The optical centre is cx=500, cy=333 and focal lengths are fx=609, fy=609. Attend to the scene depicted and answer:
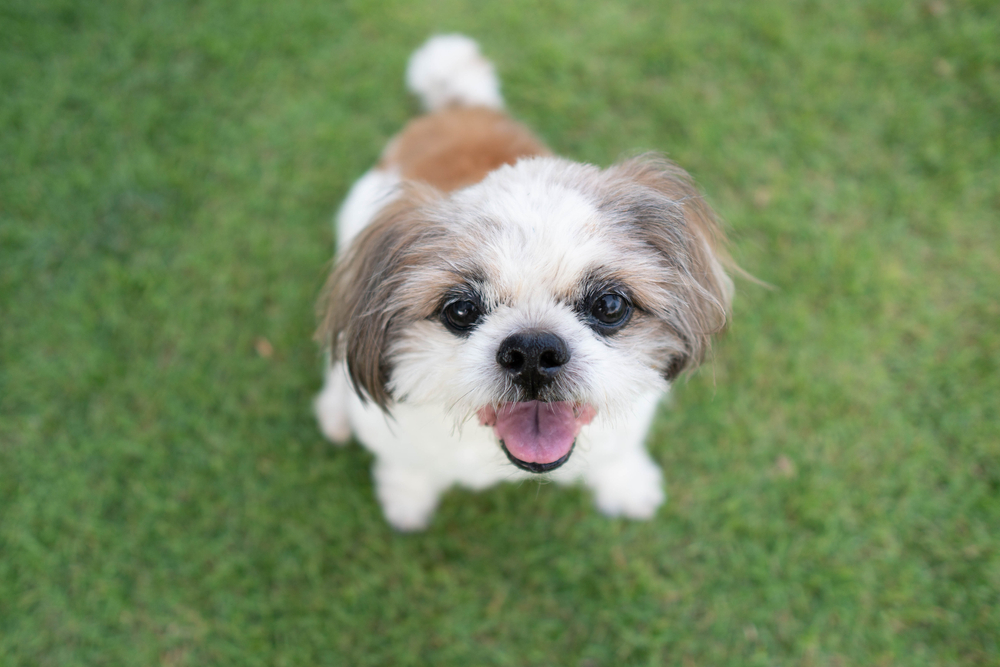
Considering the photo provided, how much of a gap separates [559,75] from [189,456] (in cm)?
274

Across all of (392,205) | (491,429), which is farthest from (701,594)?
(392,205)

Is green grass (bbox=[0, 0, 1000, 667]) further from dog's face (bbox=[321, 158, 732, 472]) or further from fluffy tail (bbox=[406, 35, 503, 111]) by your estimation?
dog's face (bbox=[321, 158, 732, 472])

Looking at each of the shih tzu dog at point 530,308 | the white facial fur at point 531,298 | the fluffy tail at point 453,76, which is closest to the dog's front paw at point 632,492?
the shih tzu dog at point 530,308

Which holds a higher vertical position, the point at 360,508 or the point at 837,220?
the point at 837,220

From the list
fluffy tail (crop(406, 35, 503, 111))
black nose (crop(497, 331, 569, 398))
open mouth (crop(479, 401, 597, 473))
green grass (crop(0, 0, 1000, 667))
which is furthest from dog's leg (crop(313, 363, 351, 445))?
fluffy tail (crop(406, 35, 503, 111))

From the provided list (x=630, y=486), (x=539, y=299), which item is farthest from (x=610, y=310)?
(x=630, y=486)

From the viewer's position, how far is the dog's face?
151 cm

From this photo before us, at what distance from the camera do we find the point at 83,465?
2711mm

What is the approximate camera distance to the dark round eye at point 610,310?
160cm

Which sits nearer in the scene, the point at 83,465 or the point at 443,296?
the point at 443,296

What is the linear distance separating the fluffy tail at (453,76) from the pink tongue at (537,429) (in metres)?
1.66

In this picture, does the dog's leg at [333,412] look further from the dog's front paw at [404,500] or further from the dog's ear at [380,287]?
the dog's ear at [380,287]

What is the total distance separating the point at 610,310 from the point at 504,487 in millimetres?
1335

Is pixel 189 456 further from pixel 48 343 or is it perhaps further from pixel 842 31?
pixel 842 31
